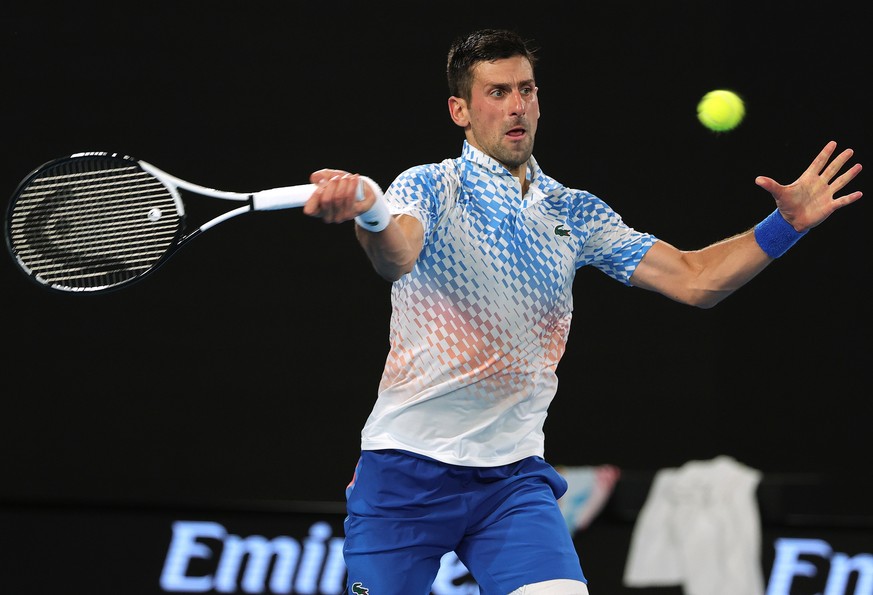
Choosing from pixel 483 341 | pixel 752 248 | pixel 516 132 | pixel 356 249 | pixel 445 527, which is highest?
pixel 516 132

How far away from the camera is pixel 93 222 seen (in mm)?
2861

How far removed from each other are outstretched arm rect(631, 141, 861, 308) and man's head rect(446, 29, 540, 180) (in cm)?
42

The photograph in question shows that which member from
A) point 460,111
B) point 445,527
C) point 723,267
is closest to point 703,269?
point 723,267

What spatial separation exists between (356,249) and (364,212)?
110 inches

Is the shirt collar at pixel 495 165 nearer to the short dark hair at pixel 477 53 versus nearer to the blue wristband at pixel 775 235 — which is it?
the short dark hair at pixel 477 53

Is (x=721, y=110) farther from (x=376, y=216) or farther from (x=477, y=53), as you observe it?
(x=376, y=216)

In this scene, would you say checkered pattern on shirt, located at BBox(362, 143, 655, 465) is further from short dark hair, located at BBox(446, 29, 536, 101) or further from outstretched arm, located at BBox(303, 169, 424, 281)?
short dark hair, located at BBox(446, 29, 536, 101)

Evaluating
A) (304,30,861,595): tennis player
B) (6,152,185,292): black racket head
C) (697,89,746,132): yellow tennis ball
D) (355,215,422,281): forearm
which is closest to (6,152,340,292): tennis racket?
(6,152,185,292): black racket head

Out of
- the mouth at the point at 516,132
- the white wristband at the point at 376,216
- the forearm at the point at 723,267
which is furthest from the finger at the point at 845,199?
the white wristband at the point at 376,216

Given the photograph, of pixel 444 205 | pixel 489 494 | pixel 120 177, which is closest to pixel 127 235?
pixel 120 177

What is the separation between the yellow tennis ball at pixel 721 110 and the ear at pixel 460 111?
8.46ft

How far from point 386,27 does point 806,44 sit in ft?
5.79

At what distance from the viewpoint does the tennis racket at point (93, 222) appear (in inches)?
110

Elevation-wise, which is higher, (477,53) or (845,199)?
(477,53)
